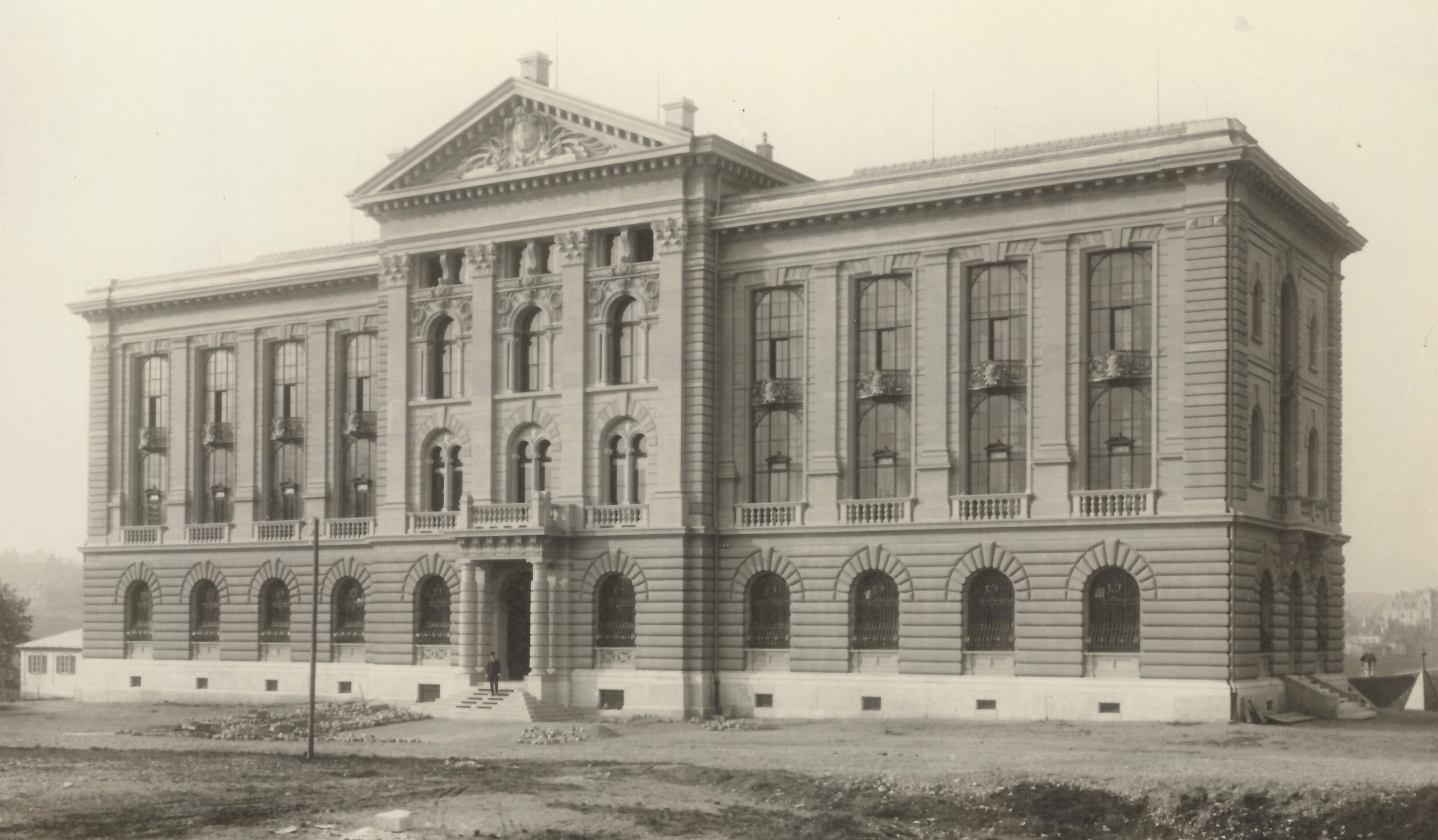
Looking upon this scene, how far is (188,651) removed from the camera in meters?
70.9

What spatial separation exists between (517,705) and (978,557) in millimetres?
15808

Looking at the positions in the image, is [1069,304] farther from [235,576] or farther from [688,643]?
[235,576]

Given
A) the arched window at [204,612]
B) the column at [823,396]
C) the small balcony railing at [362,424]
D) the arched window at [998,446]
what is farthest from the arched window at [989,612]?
the arched window at [204,612]

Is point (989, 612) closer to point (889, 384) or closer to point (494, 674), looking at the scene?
point (889, 384)

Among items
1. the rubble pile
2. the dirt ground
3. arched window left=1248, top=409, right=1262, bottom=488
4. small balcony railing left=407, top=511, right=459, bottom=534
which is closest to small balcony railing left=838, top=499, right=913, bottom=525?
the dirt ground

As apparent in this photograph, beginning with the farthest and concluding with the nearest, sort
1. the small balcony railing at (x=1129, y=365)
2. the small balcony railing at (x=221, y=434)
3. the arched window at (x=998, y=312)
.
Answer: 1. the small balcony railing at (x=221, y=434)
2. the arched window at (x=998, y=312)
3. the small balcony railing at (x=1129, y=365)

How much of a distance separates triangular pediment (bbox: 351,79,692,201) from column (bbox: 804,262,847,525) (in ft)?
21.5

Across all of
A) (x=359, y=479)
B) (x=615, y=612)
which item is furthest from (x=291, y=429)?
(x=615, y=612)

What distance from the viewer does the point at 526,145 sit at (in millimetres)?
61281

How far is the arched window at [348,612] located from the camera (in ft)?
220

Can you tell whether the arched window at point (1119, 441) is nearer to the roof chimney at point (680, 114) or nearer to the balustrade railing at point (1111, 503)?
the balustrade railing at point (1111, 503)

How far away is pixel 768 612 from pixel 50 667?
44.8 metres

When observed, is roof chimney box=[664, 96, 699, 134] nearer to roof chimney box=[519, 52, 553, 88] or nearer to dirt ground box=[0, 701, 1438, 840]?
roof chimney box=[519, 52, 553, 88]

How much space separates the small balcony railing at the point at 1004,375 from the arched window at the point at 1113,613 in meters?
6.42
